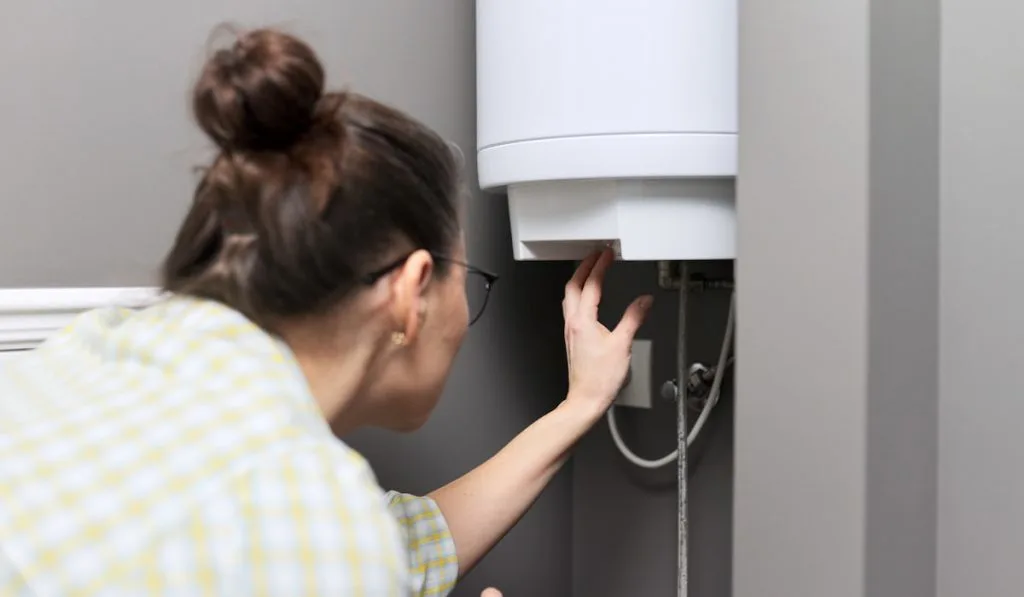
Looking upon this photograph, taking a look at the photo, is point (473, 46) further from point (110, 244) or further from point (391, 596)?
point (391, 596)

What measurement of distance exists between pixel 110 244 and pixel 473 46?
56cm

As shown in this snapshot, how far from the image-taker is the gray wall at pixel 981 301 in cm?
90

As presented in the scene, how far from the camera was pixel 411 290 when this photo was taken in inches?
30.4

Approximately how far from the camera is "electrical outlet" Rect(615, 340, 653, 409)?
1350 millimetres

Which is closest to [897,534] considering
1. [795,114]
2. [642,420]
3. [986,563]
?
[986,563]

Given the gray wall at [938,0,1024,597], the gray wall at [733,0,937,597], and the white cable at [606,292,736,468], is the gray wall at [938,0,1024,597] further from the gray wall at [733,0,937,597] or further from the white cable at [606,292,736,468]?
the white cable at [606,292,736,468]

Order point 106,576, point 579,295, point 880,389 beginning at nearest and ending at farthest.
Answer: point 106,576
point 880,389
point 579,295

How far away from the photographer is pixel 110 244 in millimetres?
999

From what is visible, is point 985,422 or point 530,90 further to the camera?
point 530,90

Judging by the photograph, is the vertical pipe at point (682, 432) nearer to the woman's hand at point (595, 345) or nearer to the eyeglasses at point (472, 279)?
the woman's hand at point (595, 345)

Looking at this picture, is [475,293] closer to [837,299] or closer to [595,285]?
[595,285]

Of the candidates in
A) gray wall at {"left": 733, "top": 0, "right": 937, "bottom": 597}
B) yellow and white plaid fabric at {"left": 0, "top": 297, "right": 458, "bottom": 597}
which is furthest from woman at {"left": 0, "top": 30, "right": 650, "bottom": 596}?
gray wall at {"left": 733, "top": 0, "right": 937, "bottom": 597}

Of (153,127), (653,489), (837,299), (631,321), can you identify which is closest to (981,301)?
(837,299)

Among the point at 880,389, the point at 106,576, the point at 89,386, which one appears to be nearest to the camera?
the point at 106,576
